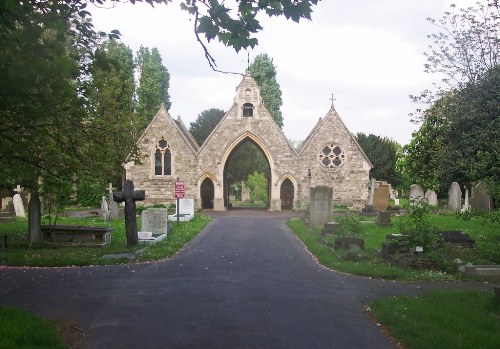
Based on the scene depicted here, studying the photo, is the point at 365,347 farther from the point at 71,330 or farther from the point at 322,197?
the point at 322,197

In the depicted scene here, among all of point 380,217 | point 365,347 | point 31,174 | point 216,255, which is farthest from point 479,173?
point 31,174

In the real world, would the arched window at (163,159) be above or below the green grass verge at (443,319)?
above

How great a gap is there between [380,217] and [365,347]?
17.5 m

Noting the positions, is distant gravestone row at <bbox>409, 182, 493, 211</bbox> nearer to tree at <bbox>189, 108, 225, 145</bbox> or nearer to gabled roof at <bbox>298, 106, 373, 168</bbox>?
gabled roof at <bbox>298, 106, 373, 168</bbox>

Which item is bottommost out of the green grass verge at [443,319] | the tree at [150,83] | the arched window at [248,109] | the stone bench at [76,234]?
the green grass verge at [443,319]

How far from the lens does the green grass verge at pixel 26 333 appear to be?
6309mm

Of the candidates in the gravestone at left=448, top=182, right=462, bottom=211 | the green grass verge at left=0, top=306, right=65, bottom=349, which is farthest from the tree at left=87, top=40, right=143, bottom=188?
the gravestone at left=448, top=182, right=462, bottom=211

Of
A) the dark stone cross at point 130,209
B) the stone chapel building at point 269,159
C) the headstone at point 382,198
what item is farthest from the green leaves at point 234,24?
the stone chapel building at point 269,159

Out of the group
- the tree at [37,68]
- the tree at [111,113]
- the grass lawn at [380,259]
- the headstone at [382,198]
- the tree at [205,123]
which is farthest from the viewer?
the tree at [205,123]

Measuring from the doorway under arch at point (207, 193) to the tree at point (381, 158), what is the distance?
23803mm

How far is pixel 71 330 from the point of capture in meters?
7.46

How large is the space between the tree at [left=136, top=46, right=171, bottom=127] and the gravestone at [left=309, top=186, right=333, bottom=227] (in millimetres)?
34394

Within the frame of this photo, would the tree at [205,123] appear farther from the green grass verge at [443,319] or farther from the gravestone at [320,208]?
the green grass verge at [443,319]

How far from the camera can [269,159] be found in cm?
3988
